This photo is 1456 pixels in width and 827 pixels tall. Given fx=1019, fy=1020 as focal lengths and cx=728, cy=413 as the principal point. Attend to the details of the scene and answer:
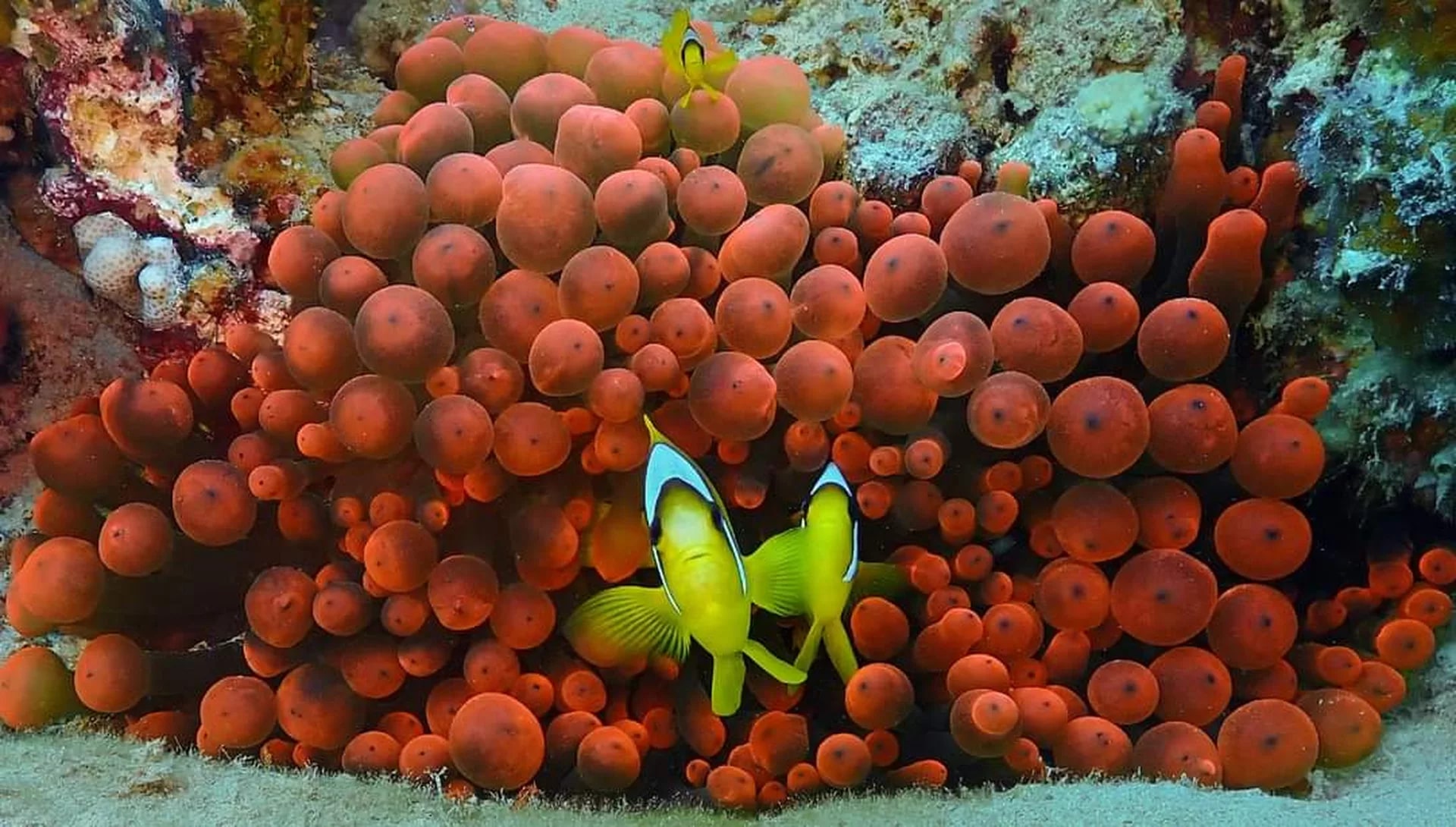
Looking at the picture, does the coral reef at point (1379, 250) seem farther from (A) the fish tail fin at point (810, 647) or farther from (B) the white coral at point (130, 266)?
(B) the white coral at point (130, 266)

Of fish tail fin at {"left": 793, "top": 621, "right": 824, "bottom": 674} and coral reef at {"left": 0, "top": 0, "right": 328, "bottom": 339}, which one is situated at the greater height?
coral reef at {"left": 0, "top": 0, "right": 328, "bottom": 339}

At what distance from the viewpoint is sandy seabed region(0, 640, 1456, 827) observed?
4.95 ft

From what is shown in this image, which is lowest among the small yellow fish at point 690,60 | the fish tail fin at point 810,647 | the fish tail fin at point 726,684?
the fish tail fin at point 726,684

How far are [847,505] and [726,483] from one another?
0.91ft

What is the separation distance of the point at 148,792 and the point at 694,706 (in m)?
0.91

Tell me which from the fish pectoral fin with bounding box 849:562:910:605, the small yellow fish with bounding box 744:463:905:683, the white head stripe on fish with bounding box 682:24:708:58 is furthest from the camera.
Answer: the white head stripe on fish with bounding box 682:24:708:58

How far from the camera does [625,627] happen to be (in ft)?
5.73

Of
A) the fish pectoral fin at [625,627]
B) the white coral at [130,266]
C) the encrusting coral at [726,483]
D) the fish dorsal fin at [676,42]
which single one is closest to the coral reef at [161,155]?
the white coral at [130,266]

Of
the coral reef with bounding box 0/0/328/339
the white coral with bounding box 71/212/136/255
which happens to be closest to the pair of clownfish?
the coral reef with bounding box 0/0/328/339

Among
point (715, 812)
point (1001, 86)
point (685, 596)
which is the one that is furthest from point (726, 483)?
point (1001, 86)

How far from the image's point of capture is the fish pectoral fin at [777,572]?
1653 mm

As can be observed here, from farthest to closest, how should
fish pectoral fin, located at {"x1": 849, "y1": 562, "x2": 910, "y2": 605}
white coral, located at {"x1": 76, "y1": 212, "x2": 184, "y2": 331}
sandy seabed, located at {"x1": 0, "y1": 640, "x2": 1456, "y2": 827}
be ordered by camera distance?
white coral, located at {"x1": 76, "y1": 212, "x2": 184, "y2": 331} < fish pectoral fin, located at {"x1": 849, "y1": 562, "x2": 910, "y2": 605} < sandy seabed, located at {"x1": 0, "y1": 640, "x2": 1456, "y2": 827}

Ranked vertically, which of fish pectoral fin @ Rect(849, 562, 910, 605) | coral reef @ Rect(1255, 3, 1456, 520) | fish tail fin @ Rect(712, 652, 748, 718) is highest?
coral reef @ Rect(1255, 3, 1456, 520)

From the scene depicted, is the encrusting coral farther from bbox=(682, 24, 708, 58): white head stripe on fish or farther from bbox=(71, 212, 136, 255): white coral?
bbox=(71, 212, 136, 255): white coral
